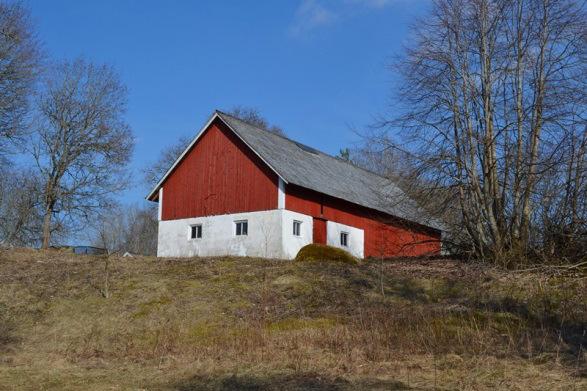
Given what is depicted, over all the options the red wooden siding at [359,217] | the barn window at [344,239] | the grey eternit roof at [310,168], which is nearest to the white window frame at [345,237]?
the barn window at [344,239]

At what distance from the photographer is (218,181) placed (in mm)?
30500

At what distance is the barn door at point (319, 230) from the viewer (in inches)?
1187

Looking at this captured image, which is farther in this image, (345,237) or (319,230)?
(345,237)

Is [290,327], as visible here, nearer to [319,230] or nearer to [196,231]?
[319,230]

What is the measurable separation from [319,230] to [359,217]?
343 centimetres

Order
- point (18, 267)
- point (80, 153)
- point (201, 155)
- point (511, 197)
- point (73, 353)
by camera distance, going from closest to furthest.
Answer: point (73, 353)
point (511, 197)
point (18, 267)
point (201, 155)
point (80, 153)

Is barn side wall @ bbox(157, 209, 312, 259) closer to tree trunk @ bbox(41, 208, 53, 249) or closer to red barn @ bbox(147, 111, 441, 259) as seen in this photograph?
red barn @ bbox(147, 111, 441, 259)

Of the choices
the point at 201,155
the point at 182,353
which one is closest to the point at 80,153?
the point at 201,155

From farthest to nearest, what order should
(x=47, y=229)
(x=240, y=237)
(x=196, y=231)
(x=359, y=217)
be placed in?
(x=47, y=229) → (x=359, y=217) → (x=196, y=231) → (x=240, y=237)

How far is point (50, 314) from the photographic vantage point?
16922mm

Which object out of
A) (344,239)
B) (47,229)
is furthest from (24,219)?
(344,239)

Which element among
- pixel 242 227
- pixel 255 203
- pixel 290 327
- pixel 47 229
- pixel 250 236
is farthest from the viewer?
pixel 47 229

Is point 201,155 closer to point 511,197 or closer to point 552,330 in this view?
point 511,197

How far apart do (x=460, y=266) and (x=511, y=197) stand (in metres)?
2.58
